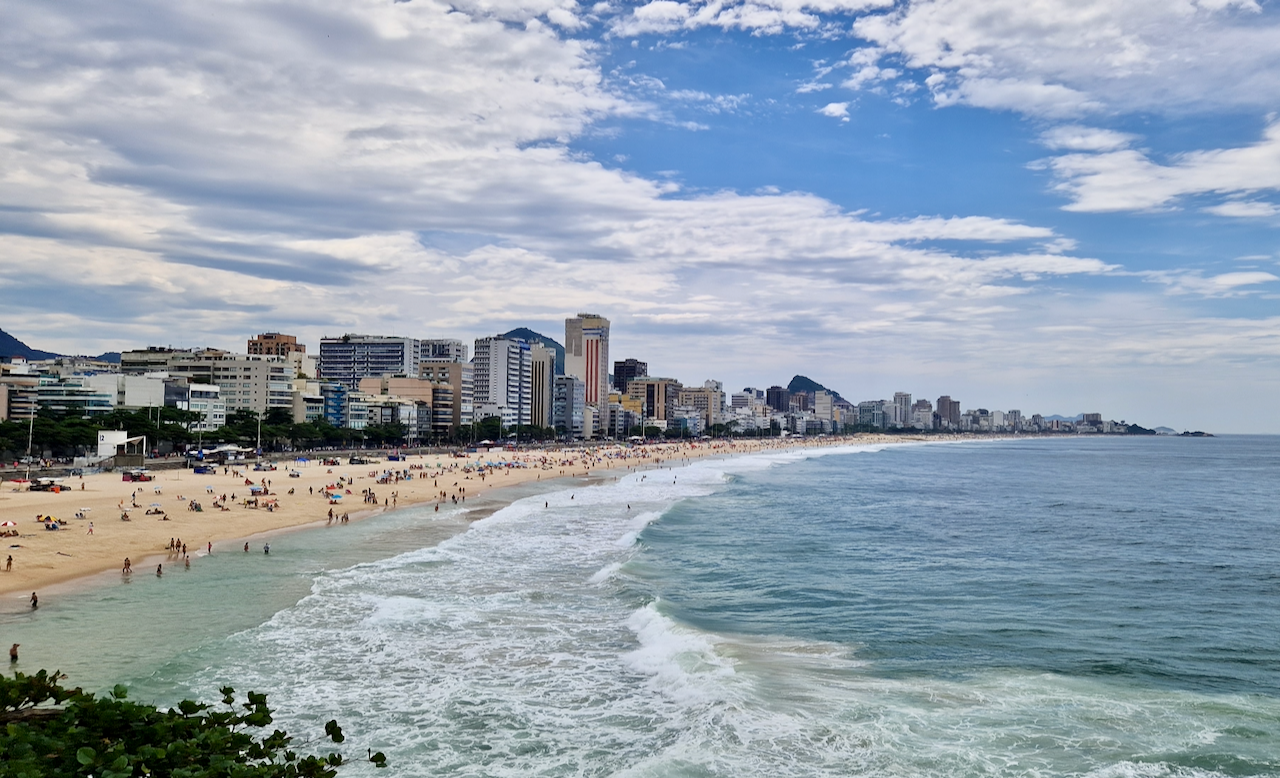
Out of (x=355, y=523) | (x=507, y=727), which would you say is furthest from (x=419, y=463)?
(x=507, y=727)

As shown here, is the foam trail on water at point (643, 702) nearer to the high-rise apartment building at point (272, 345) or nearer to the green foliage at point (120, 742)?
the green foliage at point (120, 742)

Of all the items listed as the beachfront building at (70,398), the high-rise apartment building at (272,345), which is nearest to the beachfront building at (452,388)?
the high-rise apartment building at (272,345)

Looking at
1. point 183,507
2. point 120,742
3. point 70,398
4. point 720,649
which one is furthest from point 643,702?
point 70,398

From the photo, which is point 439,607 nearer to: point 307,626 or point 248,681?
point 307,626

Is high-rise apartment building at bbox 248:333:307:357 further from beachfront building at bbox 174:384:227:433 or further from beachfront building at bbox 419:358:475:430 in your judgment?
beachfront building at bbox 174:384:227:433

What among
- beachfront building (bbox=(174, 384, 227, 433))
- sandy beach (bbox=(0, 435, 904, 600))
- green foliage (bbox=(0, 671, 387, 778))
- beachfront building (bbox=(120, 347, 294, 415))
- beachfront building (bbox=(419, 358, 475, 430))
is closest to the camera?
green foliage (bbox=(0, 671, 387, 778))

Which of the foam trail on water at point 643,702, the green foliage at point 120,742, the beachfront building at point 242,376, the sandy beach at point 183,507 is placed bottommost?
the foam trail on water at point 643,702

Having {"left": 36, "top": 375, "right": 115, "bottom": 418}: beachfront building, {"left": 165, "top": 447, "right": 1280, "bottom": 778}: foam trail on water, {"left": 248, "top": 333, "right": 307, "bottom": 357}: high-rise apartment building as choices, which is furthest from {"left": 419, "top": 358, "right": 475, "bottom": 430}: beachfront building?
{"left": 165, "top": 447, "right": 1280, "bottom": 778}: foam trail on water
